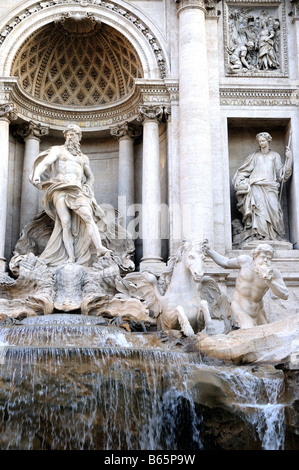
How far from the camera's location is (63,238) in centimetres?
1427

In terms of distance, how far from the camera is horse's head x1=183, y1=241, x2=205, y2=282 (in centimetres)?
1086

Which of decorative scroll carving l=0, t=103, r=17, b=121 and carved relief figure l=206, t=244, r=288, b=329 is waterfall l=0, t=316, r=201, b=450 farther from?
decorative scroll carving l=0, t=103, r=17, b=121

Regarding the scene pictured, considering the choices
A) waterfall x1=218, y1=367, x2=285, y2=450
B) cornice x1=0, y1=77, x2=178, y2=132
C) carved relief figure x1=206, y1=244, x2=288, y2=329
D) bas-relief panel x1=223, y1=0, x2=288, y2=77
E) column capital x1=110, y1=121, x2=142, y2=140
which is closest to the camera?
waterfall x1=218, y1=367, x2=285, y2=450

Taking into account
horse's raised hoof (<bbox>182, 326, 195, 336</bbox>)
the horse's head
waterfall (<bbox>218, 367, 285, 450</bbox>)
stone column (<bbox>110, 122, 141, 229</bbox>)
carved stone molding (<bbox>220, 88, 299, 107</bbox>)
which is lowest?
waterfall (<bbox>218, 367, 285, 450</bbox>)

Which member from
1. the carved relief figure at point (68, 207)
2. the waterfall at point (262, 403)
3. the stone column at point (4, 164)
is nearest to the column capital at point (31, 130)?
the stone column at point (4, 164)

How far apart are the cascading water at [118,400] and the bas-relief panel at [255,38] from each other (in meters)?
10.1

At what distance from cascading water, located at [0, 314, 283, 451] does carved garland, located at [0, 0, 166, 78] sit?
32.0 ft

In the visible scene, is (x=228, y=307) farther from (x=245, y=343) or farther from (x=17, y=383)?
(x=17, y=383)

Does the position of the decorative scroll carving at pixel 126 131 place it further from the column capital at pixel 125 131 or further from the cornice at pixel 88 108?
the cornice at pixel 88 108

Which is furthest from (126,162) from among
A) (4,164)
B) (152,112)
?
(4,164)

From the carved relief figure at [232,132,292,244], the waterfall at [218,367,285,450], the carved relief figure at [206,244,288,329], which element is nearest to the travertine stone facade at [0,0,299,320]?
the carved relief figure at [232,132,292,244]

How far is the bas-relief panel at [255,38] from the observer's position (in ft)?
52.7

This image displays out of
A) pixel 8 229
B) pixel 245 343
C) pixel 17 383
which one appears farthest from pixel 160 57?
pixel 17 383
